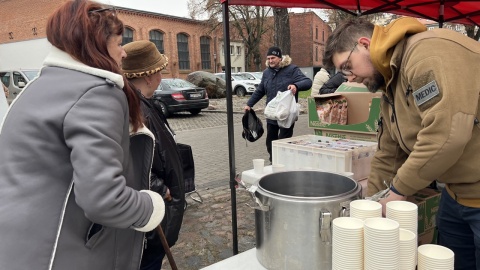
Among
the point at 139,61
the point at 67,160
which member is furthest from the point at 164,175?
the point at 67,160

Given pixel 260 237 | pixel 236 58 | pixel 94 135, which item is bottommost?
pixel 260 237

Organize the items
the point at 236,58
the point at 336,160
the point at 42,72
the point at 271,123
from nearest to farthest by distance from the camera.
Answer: the point at 42,72 → the point at 336,160 → the point at 271,123 → the point at 236,58

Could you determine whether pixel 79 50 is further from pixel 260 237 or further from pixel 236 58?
pixel 236 58

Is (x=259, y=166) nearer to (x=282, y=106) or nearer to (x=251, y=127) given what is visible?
(x=251, y=127)

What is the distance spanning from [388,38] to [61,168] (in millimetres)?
1210

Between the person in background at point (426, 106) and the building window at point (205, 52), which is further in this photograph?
the building window at point (205, 52)

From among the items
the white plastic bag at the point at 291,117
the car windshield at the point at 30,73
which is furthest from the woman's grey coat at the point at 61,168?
the car windshield at the point at 30,73

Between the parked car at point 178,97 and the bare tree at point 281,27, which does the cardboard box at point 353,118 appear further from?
the parked car at point 178,97

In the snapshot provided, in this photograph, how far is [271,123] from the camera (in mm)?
4852

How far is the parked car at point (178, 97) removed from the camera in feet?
37.7

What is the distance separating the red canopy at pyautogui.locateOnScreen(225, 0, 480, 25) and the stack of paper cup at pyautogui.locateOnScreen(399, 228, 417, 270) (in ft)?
7.11

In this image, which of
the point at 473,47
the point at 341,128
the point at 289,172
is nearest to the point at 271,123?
the point at 341,128

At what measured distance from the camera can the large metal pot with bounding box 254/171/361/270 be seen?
1209mm

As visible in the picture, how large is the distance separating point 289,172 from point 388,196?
0.41 meters
